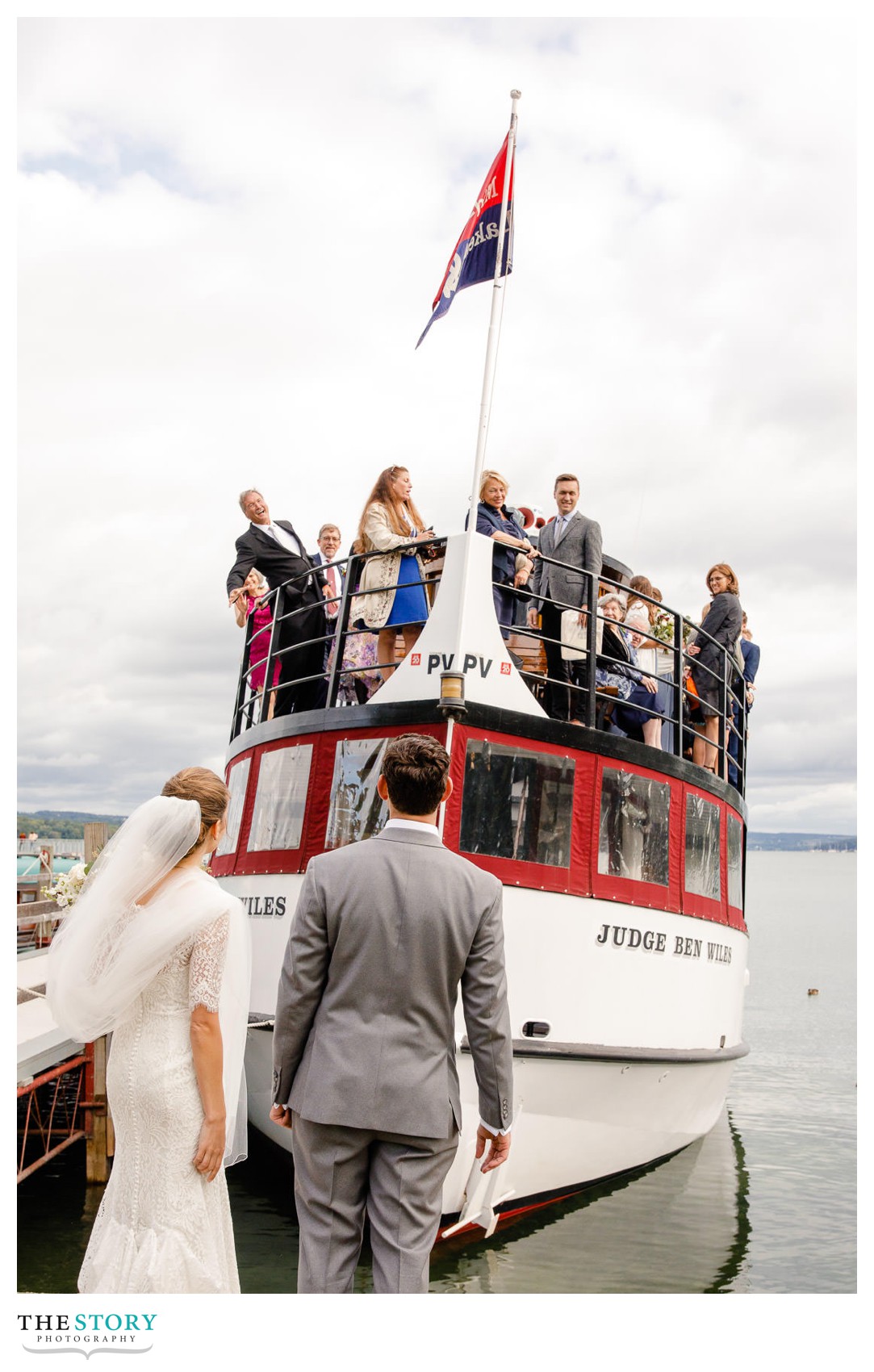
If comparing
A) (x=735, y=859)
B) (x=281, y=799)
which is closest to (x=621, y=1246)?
(x=735, y=859)

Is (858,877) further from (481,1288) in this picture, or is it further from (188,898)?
(188,898)

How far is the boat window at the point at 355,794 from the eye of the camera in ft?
26.0

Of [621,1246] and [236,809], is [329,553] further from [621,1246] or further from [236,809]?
[621,1246]

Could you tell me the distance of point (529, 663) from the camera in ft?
29.3

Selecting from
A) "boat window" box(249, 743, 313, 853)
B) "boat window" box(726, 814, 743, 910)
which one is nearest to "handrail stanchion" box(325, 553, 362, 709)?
"boat window" box(249, 743, 313, 853)

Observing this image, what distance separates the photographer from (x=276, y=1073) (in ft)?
12.1

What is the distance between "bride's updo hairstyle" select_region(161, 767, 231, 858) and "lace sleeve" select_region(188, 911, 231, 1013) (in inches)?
11.6

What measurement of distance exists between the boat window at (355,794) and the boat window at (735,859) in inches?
158

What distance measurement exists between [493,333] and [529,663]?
2.58 metres

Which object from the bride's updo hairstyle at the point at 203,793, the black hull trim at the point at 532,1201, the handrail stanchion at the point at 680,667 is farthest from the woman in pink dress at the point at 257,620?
the bride's updo hairstyle at the point at 203,793

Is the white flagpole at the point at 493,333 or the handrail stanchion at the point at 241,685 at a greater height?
the white flagpole at the point at 493,333

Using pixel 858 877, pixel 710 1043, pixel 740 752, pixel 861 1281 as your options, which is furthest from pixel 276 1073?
pixel 740 752

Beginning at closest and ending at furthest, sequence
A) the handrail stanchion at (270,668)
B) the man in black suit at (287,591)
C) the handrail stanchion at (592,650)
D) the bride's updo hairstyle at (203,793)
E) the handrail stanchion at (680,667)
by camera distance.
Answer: the bride's updo hairstyle at (203,793) → the handrail stanchion at (592,650) → the handrail stanchion at (680,667) → the handrail stanchion at (270,668) → the man in black suit at (287,591)

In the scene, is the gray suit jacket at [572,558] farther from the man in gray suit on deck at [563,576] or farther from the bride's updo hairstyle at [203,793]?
the bride's updo hairstyle at [203,793]
